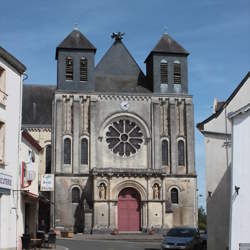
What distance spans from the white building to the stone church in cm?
2564

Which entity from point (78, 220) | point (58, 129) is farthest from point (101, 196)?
point (58, 129)

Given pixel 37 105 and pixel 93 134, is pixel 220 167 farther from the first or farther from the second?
pixel 37 105

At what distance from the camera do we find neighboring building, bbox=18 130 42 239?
23.2 meters

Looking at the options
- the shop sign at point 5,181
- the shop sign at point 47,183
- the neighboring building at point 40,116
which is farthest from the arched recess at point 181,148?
the shop sign at point 5,181

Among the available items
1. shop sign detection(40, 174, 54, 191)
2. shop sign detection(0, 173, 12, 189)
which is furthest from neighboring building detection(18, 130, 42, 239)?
shop sign detection(0, 173, 12, 189)

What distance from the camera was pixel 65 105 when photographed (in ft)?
149

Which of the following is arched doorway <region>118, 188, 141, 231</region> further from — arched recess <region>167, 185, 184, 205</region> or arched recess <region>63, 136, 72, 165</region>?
arched recess <region>63, 136, 72, 165</region>

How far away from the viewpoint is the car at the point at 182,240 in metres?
23.9

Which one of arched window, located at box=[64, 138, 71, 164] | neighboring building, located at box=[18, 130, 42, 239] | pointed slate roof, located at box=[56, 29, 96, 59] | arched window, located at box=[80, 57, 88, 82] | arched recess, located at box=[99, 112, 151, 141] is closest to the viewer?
neighboring building, located at box=[18, 130, 42, 239]

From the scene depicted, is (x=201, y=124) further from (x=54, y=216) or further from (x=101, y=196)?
(x=54, y=216)

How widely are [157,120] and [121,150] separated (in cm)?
387

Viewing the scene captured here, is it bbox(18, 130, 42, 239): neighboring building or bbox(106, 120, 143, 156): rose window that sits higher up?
bbox(106, 120, 143, 156): rose window

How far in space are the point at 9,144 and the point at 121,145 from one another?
24.5 meters

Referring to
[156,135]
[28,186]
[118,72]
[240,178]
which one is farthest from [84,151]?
[240,178]
